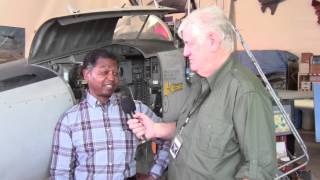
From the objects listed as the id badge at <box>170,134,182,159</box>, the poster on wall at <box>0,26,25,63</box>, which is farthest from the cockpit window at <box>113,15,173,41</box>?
the poster on wall at <box>0,26,25,63</box>

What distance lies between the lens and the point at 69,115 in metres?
2.04

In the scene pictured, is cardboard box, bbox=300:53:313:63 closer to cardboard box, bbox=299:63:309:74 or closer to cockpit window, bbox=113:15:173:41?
cardboard box, bbox=299:63:309:74

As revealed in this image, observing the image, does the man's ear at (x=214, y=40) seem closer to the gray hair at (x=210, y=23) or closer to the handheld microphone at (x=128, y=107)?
the gray hair at (x=210, y=23)

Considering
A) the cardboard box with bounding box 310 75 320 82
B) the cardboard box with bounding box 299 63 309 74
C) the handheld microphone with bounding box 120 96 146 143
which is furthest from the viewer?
the cardboard box with bounding box 299 63 309 74

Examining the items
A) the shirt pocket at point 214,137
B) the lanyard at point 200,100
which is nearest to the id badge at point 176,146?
the lanyard at point 200,100

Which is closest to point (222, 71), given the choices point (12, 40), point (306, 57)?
point (12, 40)

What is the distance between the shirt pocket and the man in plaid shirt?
0.63 meters

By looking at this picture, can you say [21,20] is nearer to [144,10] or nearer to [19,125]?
[144,10]

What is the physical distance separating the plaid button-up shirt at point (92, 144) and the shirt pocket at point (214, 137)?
0.63 metres

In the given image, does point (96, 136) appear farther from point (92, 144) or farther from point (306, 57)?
point (306, 57)

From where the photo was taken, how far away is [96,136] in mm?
2014

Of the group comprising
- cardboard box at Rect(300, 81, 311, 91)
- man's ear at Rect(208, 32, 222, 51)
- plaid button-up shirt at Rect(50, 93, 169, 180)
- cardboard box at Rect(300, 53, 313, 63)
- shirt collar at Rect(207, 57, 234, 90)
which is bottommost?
plaid button-up shirt at Rect(50, 93, 169, 180)

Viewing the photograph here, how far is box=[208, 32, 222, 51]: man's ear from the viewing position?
1465 millimetres

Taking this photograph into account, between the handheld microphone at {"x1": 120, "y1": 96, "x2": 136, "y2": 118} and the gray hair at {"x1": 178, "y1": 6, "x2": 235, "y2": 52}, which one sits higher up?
the gray hair at {"x1": 178, "y1": 6, "x2": 235, "y2": 52}
